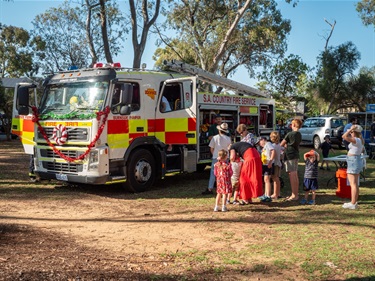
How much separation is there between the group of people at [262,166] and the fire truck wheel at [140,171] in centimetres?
157

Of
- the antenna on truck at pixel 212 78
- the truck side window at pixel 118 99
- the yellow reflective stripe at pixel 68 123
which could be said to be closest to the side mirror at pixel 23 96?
the yellow reflective stripe at pixel 68 123

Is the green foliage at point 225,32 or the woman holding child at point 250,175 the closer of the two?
the woman holding child at point 250,175

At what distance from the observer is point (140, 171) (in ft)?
30.2

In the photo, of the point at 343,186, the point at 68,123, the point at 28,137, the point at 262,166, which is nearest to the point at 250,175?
the point at 262,166

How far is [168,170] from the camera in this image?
9938 millimetres

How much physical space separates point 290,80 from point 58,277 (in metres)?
38.6

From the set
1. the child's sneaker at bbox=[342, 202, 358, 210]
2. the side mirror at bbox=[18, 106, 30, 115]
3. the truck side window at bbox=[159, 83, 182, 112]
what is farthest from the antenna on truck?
Answer: the child's sneaker at bbox=[342, 202, 358, 210]

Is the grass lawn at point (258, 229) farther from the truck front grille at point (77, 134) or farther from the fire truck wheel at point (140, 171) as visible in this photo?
the truck front grille at point (77, 134)

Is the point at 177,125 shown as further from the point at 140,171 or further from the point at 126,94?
the point at 126,94

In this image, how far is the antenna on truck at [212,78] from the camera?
10696mm

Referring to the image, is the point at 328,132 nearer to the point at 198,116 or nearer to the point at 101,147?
the point at 198,116

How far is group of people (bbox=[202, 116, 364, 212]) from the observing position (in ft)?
24.3

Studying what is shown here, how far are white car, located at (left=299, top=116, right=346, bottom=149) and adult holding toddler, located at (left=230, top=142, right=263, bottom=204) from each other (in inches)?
593

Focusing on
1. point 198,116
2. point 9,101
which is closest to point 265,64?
point 9,101
